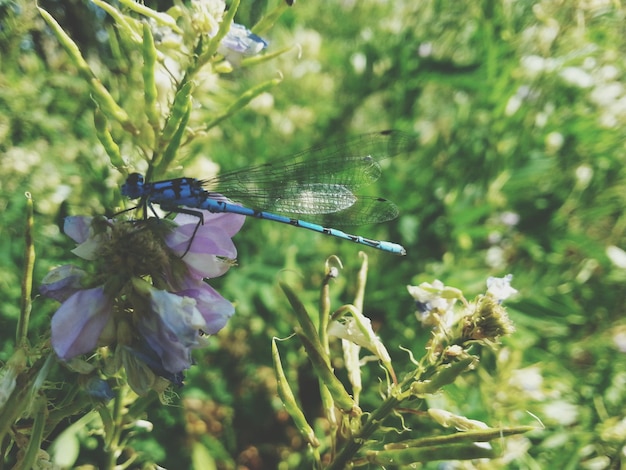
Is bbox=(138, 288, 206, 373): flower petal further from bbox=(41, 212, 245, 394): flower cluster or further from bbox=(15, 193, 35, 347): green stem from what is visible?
bbox=(15, 193, 35, 347): green stem

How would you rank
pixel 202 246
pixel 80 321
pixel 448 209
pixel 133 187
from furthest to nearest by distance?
1. pixel 448 209
2. pixel 133 187
3. pixel 202 246
4. pixel 80 321

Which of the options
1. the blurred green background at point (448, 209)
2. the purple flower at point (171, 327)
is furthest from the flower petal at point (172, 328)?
the blurred green background at point (448, 209)

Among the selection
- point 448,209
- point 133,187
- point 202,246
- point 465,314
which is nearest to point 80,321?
point 202,246

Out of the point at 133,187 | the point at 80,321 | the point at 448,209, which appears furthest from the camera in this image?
the point at 448,209

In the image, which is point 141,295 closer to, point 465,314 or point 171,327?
point 171,327

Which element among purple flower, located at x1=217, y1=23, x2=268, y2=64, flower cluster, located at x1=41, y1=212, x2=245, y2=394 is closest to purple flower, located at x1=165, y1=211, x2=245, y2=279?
flower cluster, located at x1=41, y1=212, x2=245, y2=394

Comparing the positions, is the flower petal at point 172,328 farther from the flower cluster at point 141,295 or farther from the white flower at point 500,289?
the white flower at point 500,289

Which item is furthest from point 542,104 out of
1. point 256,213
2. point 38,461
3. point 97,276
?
point 38,461
